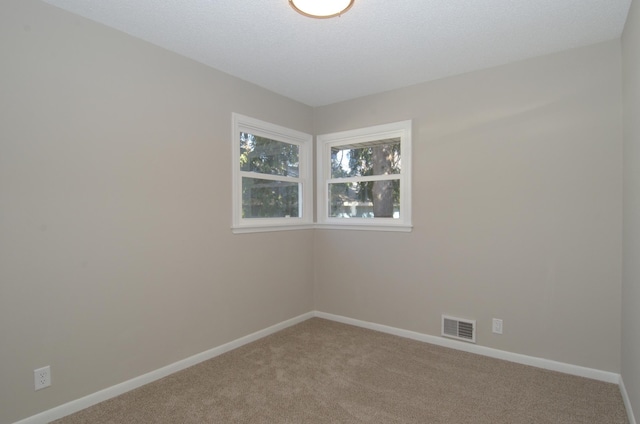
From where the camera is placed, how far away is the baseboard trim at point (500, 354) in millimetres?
2625

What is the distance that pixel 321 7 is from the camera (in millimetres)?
1955

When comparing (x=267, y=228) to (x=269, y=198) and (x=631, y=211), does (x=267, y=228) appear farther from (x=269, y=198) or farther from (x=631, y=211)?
(x=631, y=211)

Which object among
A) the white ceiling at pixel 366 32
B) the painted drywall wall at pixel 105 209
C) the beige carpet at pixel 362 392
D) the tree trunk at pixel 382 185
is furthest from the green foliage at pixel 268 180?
the beige carpet at pixel 362 392

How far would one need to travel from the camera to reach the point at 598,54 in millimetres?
2615

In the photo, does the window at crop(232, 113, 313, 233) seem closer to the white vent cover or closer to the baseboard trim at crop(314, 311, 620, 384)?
the baseboard trim at crop(314, 311, 620, 384)

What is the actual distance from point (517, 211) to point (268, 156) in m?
2.44

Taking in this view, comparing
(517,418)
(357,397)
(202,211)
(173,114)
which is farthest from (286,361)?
(173,114)

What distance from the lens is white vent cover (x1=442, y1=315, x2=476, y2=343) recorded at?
3.16m

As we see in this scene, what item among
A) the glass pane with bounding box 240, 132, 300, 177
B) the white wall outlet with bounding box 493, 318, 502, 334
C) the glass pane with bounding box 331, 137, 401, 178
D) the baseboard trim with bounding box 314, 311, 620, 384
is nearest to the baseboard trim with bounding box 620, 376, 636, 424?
the baseboard trim with bounding box 314, 311, 620, 384

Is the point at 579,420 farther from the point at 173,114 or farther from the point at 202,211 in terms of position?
the point at 173,114

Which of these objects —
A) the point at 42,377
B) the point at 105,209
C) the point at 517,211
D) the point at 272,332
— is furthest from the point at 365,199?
the point at 42,377

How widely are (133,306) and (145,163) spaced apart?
3.48 feet

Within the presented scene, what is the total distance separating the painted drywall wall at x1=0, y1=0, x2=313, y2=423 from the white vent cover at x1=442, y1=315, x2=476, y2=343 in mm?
1938

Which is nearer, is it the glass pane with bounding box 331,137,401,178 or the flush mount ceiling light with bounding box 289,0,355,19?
the flush mount ceiling light with bounding box 289,0,355,19
